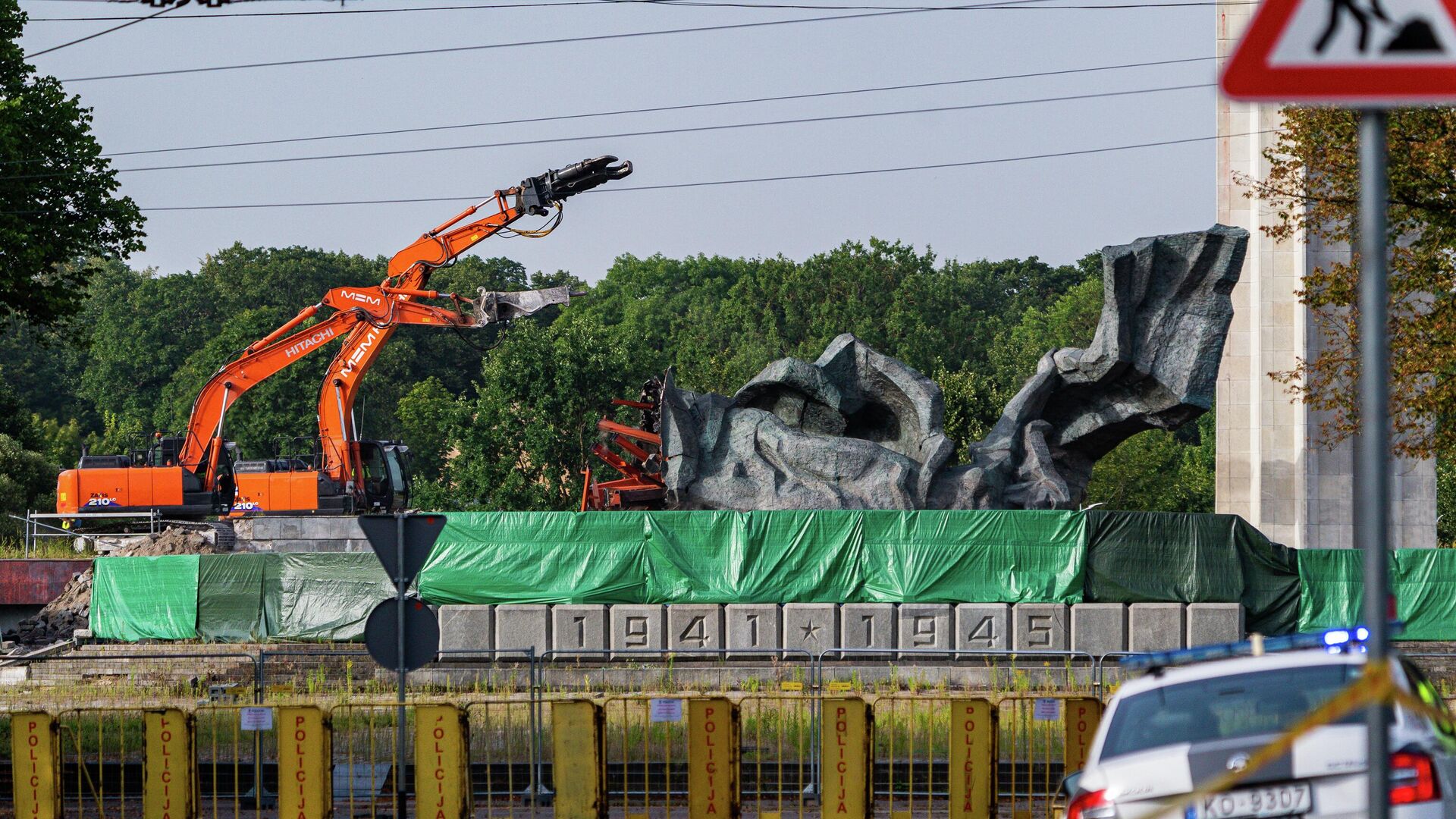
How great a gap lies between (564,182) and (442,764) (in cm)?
1720

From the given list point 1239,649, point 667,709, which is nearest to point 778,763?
point 667,709

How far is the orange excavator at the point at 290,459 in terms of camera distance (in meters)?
30.6

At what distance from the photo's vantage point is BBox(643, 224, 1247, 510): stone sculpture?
2489 centimetres

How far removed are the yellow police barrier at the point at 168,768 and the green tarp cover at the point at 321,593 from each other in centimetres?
1160

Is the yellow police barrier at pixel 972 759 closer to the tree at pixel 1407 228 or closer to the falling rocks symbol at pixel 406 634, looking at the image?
the falling rocks symbol at pixel 406 634

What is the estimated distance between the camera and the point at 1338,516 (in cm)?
3688

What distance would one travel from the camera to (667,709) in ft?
43.2

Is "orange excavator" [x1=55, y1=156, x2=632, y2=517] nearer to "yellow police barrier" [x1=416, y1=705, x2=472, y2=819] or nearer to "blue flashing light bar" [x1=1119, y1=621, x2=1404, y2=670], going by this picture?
"yellow police barrier" [x1=416, y1=705, x2=472, y2=819]

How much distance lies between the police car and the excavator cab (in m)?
26.5

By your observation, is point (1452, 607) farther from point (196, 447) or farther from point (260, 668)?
point (196, 447)

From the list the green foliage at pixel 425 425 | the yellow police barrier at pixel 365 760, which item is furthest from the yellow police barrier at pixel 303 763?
the green foliage at pixel 425 425

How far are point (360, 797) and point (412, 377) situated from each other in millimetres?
60738

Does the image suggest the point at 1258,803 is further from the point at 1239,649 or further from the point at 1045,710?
the point at 1045,710

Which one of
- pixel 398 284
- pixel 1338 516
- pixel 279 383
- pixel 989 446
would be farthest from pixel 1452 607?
pixel 279 383
